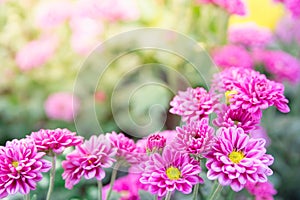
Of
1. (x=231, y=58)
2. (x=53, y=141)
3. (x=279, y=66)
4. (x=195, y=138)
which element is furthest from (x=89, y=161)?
(x=279, y=66)

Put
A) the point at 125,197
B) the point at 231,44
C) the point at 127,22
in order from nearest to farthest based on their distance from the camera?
the point at 125,197
the point at 231,44
the point at 127,22

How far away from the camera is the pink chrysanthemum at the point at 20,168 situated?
35.4 inches

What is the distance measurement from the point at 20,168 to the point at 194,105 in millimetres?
296

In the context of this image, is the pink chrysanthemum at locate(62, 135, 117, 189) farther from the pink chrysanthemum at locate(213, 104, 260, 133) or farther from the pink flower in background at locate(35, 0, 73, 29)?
the pink flower in background at locate(35, 0, 73, 29)

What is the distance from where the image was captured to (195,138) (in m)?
0.93

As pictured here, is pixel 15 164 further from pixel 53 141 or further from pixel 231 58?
pixel 231 58

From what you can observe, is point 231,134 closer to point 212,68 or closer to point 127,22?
point 212,68

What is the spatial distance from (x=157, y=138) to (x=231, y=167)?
152 mm

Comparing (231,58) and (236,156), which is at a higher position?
(231,58)

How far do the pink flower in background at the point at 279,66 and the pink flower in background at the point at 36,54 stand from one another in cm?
80

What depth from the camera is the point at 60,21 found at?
89.3 inches

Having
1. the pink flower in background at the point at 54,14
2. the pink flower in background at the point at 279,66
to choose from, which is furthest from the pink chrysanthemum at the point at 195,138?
the pink flower in background at the point at 54,14

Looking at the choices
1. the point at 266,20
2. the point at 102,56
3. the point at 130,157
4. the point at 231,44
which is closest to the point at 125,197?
the point at 130,157

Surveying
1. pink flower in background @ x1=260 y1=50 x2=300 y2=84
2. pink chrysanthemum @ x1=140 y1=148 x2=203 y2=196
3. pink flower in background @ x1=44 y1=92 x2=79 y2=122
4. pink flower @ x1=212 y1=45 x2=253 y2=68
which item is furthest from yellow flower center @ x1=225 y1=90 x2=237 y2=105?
pink flower in background @ x1=44 y1=92 x2=79 y2=122
